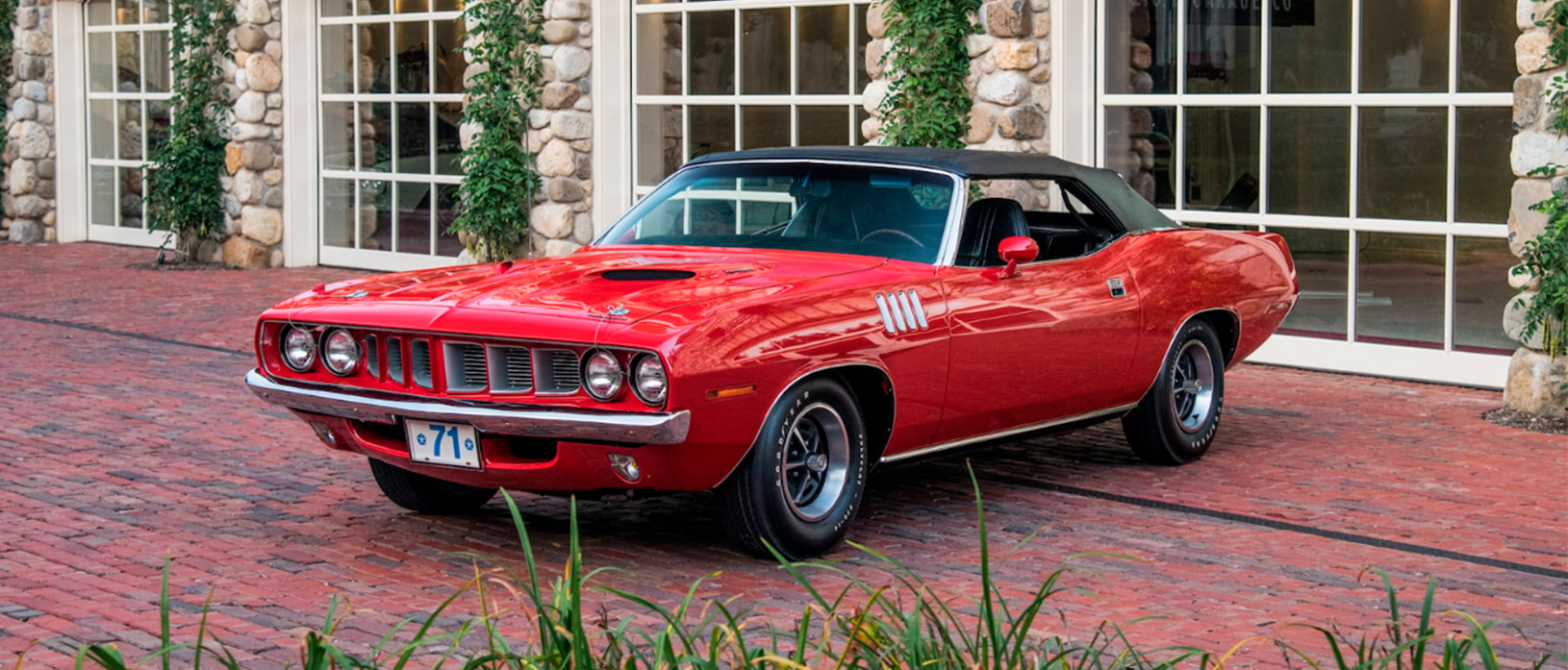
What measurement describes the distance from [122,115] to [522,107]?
22.5ft

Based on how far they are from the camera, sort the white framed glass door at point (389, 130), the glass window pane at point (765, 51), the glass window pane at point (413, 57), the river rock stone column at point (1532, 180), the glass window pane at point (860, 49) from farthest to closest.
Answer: the glass window pane at point (413, 57), the white framed glass door at point (389, 130), the glass window pane at point (765, 51), the glass window pane at point (860, 49), the river rock stone column at point (1532, 180)

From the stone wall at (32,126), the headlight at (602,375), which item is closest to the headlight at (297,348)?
the headlight at (602,375)

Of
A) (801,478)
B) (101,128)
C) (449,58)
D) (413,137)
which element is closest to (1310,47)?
(801,478)

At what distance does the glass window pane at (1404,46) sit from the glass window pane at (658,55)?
5.25 metres

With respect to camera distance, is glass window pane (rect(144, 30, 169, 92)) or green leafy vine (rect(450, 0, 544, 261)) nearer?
green leafy vine (rect(450, 0, 544, 261))

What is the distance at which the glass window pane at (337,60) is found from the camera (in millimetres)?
16094

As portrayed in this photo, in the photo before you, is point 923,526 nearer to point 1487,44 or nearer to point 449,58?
point 1487,44

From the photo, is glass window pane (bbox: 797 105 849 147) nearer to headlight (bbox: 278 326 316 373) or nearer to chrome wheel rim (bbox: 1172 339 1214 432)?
chrome wheel rim (bbox: 1172 339 1214 432)

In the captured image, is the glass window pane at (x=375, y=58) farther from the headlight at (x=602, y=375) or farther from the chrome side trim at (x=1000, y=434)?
the headlight at (x=602, y=375)

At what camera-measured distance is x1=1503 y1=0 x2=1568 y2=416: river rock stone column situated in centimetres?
843

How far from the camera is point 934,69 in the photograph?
11.2 meters

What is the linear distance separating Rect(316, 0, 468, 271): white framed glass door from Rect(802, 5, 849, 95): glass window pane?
3276mm

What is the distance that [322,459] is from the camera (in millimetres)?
7488

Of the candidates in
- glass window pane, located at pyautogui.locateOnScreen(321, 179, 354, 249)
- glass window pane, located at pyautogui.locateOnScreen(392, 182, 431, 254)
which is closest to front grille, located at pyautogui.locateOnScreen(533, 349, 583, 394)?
glass window pane, located at pyautogui.locateOnScreen(392, 182, 431, 254)
